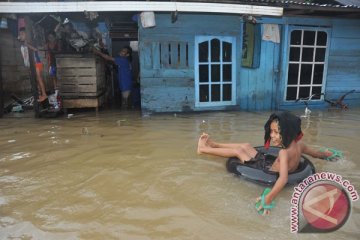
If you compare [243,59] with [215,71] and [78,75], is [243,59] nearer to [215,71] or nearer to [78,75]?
[215,71]

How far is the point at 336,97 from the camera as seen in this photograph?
34.7 feet

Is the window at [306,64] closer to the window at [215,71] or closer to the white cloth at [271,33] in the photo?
the white cloth at [271,33]

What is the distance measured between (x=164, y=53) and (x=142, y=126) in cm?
246

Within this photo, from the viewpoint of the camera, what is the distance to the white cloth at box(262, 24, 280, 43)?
9.44 m

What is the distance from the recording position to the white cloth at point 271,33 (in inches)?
372

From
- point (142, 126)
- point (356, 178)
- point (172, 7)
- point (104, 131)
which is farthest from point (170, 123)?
point (356, 178)

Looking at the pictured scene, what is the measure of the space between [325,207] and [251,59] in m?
6.99

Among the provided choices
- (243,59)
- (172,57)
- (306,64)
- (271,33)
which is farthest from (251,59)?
(172,57)

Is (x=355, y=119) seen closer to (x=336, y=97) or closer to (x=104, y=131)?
(x=336, y=97)

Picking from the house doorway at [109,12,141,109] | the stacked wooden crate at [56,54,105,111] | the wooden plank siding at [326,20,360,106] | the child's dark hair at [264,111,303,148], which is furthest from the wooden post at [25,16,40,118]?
the wooden plank siding at [326,20,360,106]

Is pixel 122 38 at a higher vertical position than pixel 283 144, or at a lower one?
higher

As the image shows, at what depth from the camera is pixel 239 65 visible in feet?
31.4

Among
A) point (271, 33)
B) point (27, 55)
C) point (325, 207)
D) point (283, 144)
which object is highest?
point (271, 33)

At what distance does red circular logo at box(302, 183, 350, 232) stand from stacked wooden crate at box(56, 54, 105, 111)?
6976mm
